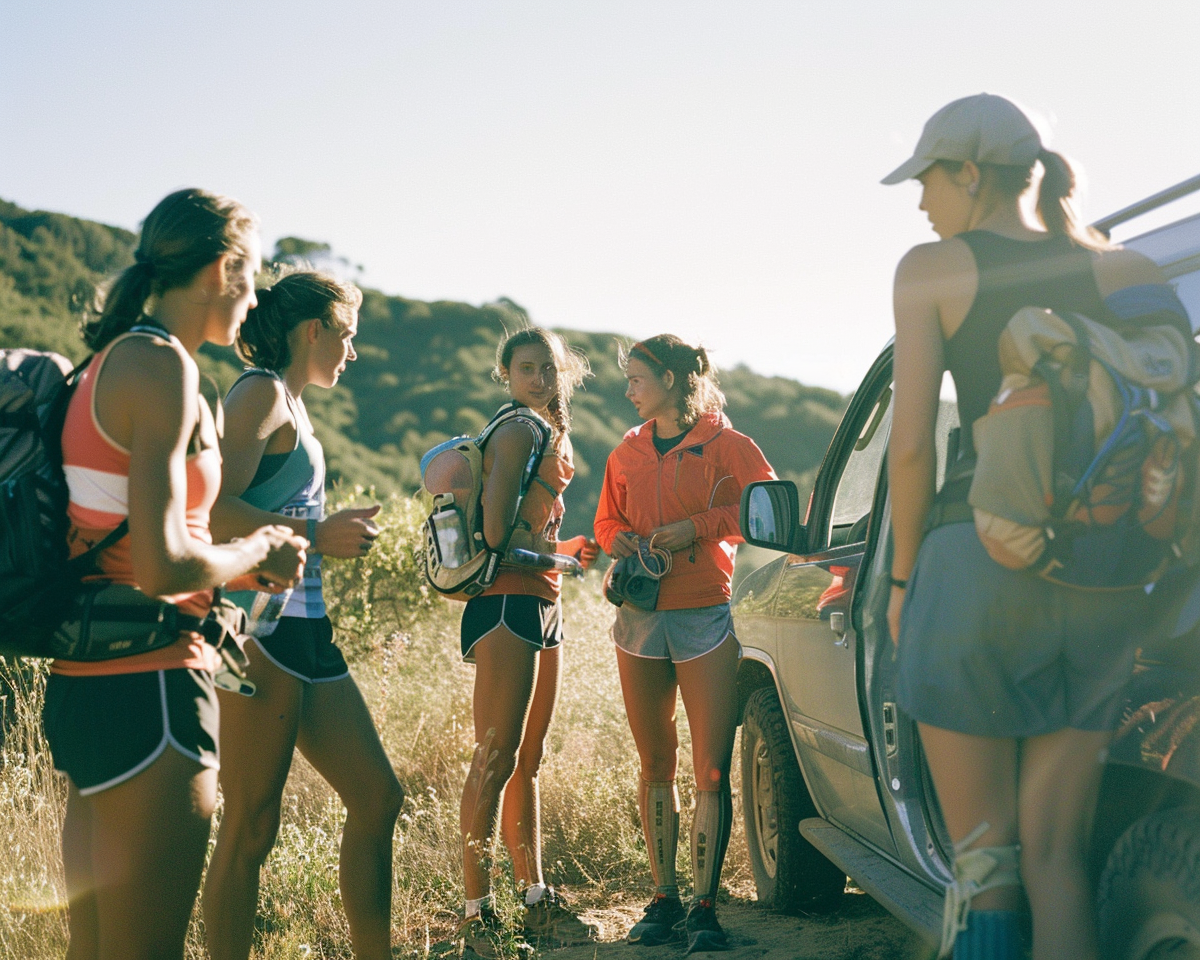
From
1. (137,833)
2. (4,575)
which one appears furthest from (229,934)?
(4,575)

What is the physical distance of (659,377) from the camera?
14.1ft

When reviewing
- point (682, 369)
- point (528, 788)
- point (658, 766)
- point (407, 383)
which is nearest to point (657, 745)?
point (658, 766)

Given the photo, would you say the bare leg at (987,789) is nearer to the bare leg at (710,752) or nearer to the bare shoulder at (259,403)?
the bare shoulder at (259,403)

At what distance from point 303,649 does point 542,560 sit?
4.12 feet

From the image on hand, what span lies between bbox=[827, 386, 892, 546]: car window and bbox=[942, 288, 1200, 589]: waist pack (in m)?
1.73

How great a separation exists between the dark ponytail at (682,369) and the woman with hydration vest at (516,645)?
1.12 feet

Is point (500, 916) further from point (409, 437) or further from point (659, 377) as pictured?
point (409, 437)

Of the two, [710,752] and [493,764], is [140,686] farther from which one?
[710,752]

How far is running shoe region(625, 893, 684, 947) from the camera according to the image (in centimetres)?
416

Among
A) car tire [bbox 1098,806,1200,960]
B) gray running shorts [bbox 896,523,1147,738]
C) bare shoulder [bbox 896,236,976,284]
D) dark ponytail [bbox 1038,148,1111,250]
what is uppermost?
dark ponytail [bbox 1038,148,1111,250]

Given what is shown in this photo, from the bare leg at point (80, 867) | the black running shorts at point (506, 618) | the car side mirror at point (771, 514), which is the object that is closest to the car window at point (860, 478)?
the car side mirror at point (771, 514)

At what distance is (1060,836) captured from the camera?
1.95 meters

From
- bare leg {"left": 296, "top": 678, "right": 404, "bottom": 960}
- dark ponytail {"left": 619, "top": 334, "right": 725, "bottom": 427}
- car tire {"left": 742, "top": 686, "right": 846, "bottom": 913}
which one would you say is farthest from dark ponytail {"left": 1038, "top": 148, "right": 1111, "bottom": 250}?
car tire {"left": 742, "top": 686, "right": 846, "bottom": 913}

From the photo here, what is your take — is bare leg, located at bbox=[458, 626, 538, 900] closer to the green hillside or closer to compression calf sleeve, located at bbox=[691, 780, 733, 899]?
compression calf sleeve, located at bbox=[691, 780, 733, 899]
